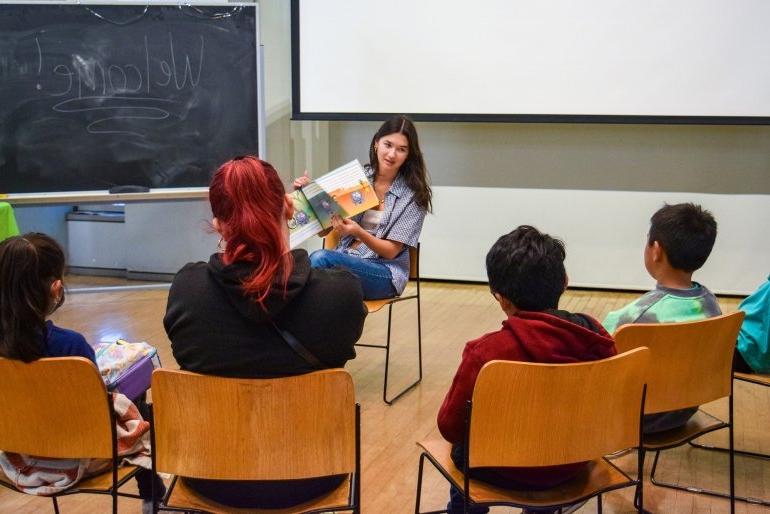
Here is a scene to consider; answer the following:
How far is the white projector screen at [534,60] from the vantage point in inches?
188

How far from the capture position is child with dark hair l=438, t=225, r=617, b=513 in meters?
1.71

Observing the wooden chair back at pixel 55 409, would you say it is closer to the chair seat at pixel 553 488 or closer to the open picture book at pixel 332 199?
the chair seat at pixel 553 488

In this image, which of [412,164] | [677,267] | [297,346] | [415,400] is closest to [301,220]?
[412,164]

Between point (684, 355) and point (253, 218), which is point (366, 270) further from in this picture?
point (253, 218)

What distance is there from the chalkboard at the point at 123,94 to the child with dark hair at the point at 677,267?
10.1 feet

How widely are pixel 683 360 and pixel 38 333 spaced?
1.54 meters

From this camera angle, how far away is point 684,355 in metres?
2.06

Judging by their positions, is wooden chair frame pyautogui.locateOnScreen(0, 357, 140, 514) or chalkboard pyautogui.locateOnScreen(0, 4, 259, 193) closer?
wooden chair frame pyautogui.locateOnScreen(0, 357, 140, 514)

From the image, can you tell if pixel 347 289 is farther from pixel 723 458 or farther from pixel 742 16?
pixel 742 16

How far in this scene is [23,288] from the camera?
181 cm

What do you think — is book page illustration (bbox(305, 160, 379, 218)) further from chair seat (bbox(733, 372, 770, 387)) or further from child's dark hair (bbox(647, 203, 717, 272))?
chair seat (bbox(733, 372, 770, 387))

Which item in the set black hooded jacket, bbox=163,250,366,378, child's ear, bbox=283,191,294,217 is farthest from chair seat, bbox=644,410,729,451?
child's ear, bbox=283,191,294,217

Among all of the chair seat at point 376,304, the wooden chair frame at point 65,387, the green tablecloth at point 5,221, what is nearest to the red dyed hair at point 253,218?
the wooden chair frame at point 65,387

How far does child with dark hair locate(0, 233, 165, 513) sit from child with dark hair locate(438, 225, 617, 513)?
0.77 m
